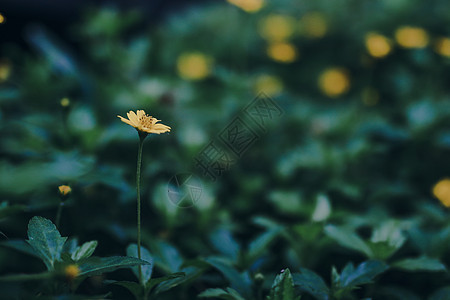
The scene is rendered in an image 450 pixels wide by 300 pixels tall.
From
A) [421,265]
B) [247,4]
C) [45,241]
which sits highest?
[247,4]

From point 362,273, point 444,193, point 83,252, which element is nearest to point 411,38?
point 444,193

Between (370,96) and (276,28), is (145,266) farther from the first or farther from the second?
(276,28)

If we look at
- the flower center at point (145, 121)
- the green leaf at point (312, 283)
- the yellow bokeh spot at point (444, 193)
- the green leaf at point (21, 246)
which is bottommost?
the yellow bokeh spot at point (444, 193)

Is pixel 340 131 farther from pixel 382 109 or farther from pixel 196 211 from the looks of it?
pixel 196 211

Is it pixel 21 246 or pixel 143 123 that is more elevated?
pixel 143 123

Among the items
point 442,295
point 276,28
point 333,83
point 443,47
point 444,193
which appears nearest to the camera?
point 442,295

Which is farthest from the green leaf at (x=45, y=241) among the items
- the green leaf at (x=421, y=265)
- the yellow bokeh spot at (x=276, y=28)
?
the yellow bokeh spot at (x=276, y=28)

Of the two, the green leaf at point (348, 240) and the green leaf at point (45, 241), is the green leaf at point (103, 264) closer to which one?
the green leaf at point (45, 241)
